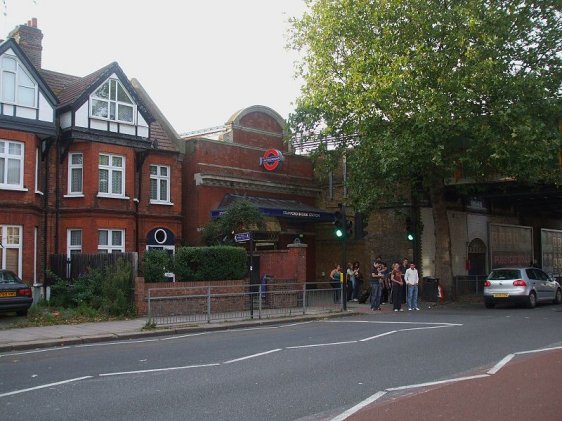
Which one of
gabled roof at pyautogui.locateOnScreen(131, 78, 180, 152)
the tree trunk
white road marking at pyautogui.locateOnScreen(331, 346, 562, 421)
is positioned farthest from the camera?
gabled roof at pyautogui.locateOnScreen(131, 78, 180, 152)

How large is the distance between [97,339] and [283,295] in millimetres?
7464

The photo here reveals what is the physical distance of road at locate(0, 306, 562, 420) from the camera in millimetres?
7172

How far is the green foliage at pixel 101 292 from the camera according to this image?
18375 mm

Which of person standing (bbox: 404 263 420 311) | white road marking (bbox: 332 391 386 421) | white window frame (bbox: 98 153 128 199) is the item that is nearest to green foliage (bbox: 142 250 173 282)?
white window frame (bbox: 98 153 128 199)

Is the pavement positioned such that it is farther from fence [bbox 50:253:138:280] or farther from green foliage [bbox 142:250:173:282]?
fence [bbox 50:253:138:280]

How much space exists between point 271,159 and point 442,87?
11.3m

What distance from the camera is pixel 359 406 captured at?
7.12 m

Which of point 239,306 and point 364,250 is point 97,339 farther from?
point 364,250

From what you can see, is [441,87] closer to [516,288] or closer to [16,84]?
[516,288]

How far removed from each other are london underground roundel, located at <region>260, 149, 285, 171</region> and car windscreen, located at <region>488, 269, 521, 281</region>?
1232 centimetres

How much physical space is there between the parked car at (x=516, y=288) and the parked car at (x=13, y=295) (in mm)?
16125

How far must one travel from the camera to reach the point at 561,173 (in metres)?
23.1

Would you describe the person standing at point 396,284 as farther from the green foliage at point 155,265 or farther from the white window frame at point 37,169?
the white window frame at point 37,169

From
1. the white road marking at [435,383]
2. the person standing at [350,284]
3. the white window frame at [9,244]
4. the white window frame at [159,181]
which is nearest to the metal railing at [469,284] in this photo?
the person standing at [350,284]
